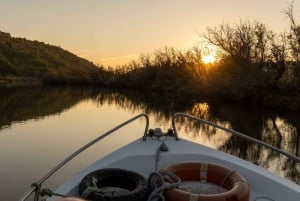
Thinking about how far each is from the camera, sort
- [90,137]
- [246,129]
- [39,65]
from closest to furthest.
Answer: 1. [90,137]
2. [246,129]
3. [39,65]

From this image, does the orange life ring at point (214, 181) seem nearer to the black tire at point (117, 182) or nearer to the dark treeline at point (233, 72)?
the black tire at point (117, 182)

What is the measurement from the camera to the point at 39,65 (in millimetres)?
68500

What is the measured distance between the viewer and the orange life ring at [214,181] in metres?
2.93

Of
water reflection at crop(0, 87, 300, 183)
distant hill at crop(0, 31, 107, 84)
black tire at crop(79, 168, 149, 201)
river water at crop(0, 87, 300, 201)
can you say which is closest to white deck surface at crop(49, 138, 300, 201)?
black tire at crop(79, 168, 149, 201)

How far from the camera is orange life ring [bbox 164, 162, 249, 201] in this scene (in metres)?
2.93

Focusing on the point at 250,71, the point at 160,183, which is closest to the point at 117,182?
the point at 160,183

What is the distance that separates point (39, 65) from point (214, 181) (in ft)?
224

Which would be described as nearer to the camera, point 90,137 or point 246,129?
point 90,137

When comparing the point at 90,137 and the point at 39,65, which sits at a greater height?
the point at 39,65

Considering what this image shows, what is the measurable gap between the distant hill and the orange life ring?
43.9 meters

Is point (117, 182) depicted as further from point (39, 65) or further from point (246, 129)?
point (39, 65)

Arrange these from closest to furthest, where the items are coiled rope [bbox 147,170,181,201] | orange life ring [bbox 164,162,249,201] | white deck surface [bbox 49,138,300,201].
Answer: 1. orange life ring [bbox 164,162,249,201]
2. coiled rope [bbox 147,170,181,201]
3. white deck surface [bbox 49,138,300,201]

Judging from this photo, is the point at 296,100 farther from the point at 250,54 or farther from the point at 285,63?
the point at 250,54

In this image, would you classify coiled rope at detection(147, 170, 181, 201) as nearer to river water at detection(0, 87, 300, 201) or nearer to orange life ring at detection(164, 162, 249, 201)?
orange life ring at detection(164, 162, 249, 201)
